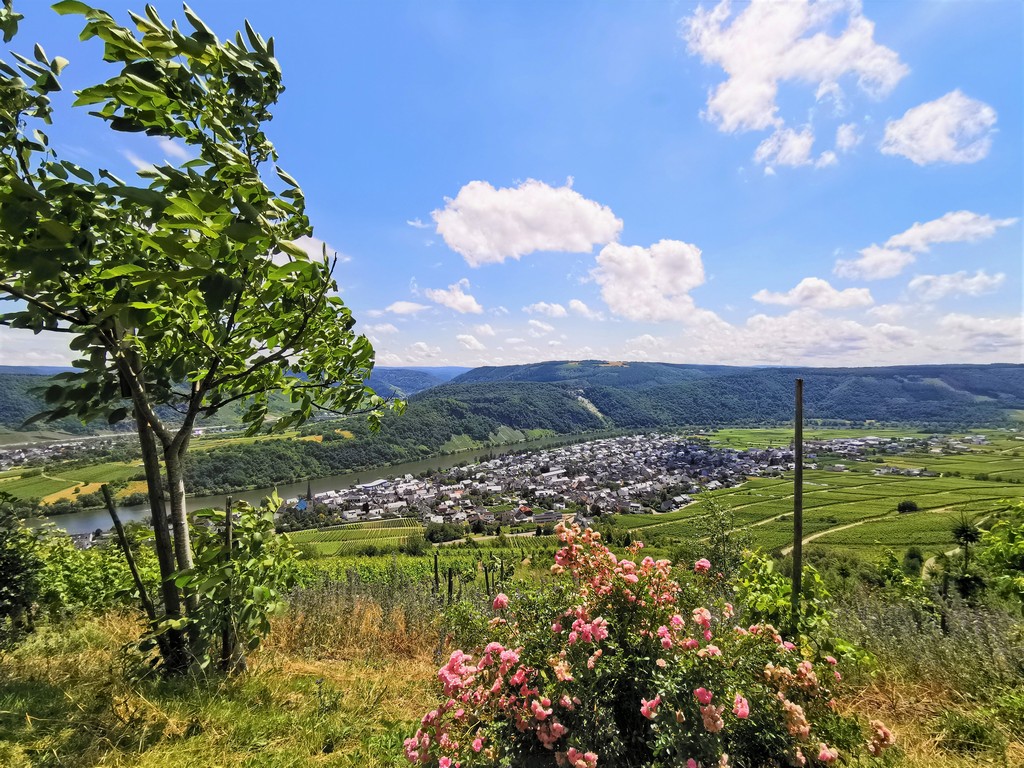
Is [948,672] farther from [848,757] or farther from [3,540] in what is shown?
[3,540]

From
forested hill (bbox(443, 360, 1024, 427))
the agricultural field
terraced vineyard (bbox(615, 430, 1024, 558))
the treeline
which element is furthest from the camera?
forested hill (bbox(443, 360, 1024, 427))

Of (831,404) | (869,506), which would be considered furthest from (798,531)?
(831,404)

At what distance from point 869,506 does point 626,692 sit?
2994 inches

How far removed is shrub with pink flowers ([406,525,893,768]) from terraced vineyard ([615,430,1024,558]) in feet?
119

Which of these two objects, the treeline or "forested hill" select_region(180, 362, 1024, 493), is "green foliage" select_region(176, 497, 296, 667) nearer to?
the treeline

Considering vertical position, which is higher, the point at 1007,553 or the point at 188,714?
the point at 188,714

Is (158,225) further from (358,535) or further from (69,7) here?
(358,535)

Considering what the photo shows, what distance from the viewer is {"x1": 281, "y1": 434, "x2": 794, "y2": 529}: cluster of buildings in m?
73.1

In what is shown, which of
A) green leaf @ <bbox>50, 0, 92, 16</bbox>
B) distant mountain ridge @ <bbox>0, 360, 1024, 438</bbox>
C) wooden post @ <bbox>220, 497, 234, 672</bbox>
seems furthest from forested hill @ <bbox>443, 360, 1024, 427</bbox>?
green leaf @ <bbox>50, 0, 92, 16</bbox>

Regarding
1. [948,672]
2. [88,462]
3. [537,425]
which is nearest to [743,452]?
[537,425]

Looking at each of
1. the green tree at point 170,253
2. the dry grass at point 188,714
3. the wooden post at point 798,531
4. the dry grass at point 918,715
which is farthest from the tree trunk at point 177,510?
the dry grass at point 918,715

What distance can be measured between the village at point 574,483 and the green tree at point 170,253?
62.6 metres

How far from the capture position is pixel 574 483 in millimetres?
91750

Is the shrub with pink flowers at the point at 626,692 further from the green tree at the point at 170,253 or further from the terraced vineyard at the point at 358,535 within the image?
the terraced vineyard at the point at 358,535
